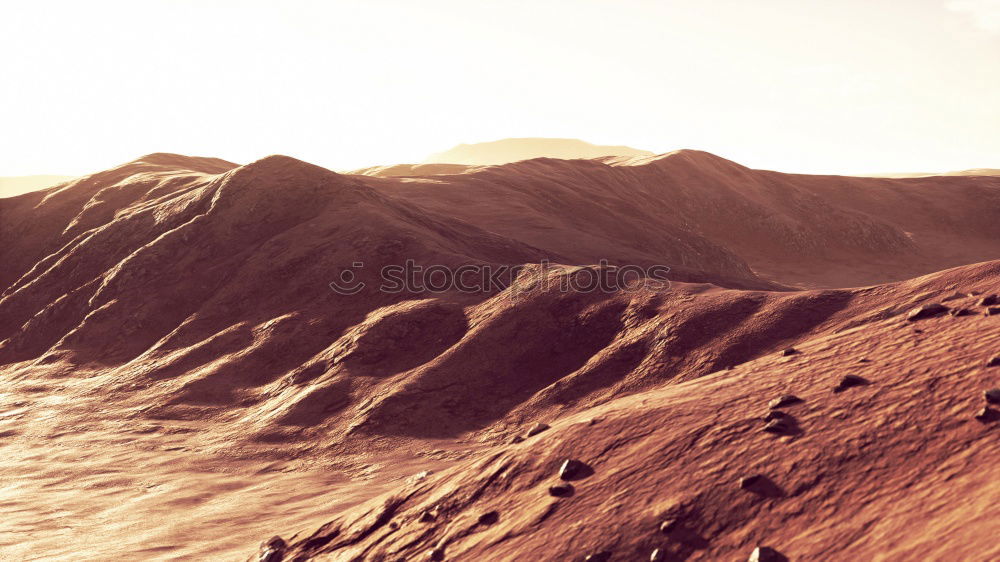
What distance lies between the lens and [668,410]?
7.44 metres

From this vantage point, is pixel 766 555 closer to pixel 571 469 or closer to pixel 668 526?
pixel 668 526

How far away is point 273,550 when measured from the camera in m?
8.20

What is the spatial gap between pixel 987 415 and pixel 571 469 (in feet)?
10.4

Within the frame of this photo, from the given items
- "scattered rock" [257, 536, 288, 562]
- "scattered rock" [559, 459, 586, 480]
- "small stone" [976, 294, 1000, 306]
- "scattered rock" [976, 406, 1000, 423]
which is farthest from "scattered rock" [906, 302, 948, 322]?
"scattered rock" [257, 536, 288, 562]

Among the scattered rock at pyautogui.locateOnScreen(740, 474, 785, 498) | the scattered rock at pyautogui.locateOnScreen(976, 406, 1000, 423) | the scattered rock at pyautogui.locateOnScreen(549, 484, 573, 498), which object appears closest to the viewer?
the scattered rock at pyautogui.locateOnScreen(976, 406, 1000, 423)

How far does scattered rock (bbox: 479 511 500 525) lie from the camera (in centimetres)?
680

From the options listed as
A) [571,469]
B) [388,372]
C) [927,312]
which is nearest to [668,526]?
[571,469]

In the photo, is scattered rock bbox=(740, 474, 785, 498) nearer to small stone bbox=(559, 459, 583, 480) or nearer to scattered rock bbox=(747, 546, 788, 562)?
scattered rock bbox=(747, 546, 788, 562)

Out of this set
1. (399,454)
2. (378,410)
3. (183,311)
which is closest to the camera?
(399,454)

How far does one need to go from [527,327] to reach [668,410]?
8919 mm

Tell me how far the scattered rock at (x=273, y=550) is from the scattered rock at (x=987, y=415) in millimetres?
6324

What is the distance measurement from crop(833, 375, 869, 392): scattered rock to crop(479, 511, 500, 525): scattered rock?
10.0 ft

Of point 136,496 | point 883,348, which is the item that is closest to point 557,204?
point 136,496

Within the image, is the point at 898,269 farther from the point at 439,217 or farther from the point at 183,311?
the point at 183,311
